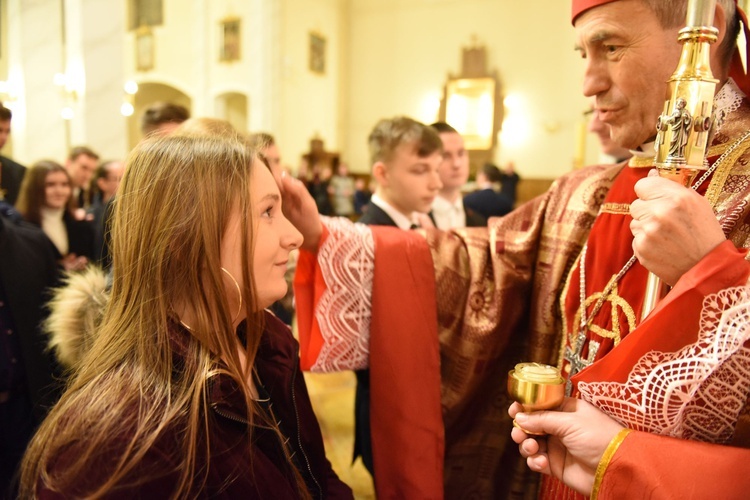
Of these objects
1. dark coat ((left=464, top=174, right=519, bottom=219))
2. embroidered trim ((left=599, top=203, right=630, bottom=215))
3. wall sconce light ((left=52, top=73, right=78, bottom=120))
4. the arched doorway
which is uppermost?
the arched doorway

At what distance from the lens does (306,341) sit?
1.74 metres

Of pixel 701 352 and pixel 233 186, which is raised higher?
pixel 233 186

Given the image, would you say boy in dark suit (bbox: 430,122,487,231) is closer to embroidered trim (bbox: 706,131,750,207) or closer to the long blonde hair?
embroidered trim (bbox: 706,131,750,207)

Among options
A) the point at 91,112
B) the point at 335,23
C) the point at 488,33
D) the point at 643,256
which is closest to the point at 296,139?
the point at 335,23

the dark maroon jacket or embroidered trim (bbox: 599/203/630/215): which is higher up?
embroidered trim (bbox: 599/203/630/215)

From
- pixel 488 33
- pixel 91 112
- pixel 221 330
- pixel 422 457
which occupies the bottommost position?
pixel 422 457

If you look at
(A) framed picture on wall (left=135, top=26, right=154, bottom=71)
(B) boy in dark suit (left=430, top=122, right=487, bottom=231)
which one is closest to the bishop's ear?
(B) boy in dark suit (left=430, top=122, right=487, bottom=231)

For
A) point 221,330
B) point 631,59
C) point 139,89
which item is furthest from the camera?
point 139,89

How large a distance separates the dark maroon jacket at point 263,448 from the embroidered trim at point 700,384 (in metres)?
0.70

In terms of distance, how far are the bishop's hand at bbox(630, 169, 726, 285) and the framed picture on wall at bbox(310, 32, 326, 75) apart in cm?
1248

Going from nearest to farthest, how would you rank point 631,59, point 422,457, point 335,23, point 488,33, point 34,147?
point 631,59
point 422,457
point 34,147
point 488,33
point 335,23

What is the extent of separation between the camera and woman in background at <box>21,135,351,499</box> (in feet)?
3.13

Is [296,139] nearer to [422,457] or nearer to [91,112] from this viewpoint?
[91,112]

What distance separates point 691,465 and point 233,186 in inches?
39.4
